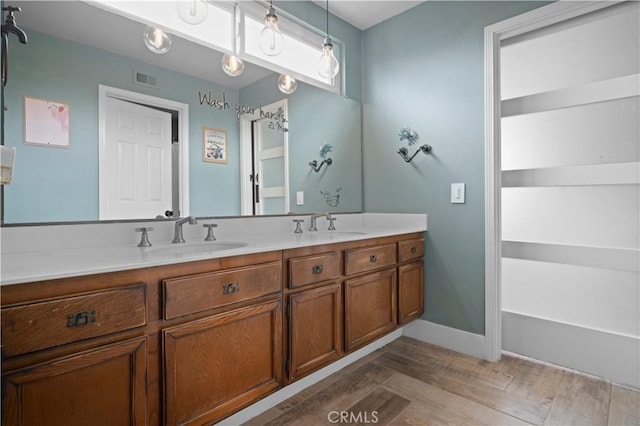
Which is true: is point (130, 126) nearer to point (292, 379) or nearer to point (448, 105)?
point (292, 379)

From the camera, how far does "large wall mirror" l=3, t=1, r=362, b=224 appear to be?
1.29 meters

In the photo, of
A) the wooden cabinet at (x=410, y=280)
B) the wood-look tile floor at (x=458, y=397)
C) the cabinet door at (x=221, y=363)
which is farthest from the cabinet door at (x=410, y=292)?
the cabinet door at (x=221, y=363)

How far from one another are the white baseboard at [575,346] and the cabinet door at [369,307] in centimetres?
78

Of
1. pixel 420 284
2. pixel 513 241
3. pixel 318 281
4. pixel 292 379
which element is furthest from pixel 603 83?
pixel 292 379

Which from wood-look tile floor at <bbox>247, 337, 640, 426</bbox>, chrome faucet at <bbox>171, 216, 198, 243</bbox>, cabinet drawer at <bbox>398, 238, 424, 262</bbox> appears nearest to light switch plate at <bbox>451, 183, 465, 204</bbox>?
cabinet drawer at <bbox>398, 238, 424, 262</bbox>

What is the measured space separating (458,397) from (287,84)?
2.08 m

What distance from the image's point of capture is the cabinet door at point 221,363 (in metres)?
1.12

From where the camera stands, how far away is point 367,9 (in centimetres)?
248

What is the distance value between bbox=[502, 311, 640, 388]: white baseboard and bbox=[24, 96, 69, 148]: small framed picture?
2.60 m

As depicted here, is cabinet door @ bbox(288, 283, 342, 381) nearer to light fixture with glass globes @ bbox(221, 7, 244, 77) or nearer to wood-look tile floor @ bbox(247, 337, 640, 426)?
wood-look tile floor @ bbox(247, 337, 640, 426)

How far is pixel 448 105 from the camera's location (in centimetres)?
227

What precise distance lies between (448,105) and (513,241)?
100 centimetres

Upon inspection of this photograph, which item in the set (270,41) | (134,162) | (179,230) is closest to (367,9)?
(270,41)

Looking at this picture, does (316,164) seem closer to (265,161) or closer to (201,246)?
(265,161)
